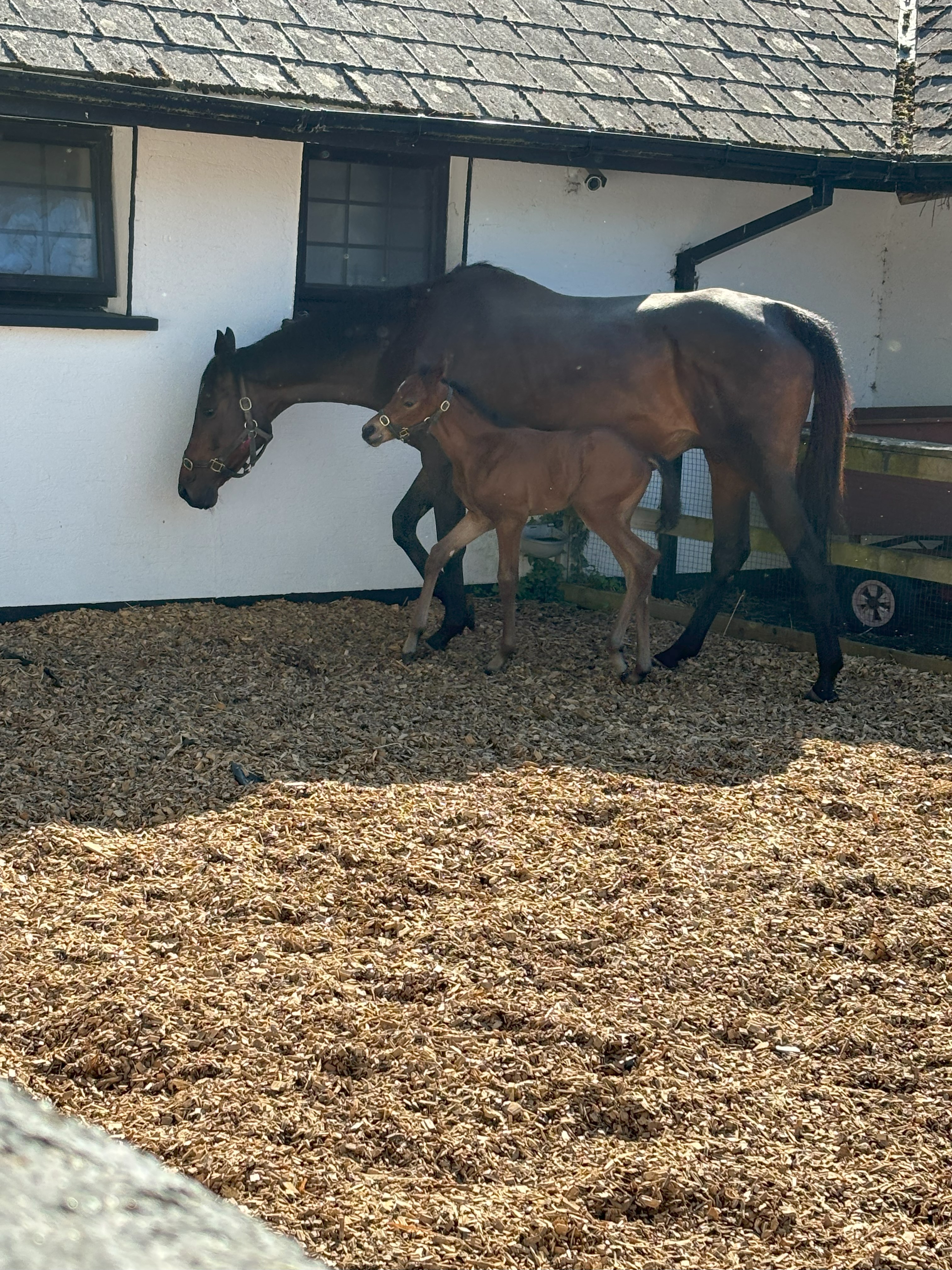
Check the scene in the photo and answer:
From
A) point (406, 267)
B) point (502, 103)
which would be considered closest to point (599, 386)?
→ point (502, 103)

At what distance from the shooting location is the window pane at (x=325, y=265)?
831 cm

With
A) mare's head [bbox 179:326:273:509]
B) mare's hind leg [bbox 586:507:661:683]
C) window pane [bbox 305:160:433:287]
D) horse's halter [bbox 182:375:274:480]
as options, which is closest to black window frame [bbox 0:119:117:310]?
mare's head [bbox 179:326:273:509]

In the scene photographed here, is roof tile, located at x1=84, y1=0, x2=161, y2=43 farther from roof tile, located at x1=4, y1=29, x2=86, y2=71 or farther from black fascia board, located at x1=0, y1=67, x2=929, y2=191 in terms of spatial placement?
black fascia board, located at x1=0, y1=67, x2=929, y2=191

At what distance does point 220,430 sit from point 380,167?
79.0 inches

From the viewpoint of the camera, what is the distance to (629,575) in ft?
23.7

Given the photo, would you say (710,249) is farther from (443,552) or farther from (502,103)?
(443,552)

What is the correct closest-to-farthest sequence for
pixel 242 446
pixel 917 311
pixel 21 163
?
pixel 21 163 → pixel 242 446 → pixel 917 311

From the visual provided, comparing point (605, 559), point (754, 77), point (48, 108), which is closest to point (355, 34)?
point (48, 108)

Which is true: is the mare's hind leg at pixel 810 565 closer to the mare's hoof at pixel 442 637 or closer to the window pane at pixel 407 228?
the mare's hoof at pixel 442 637

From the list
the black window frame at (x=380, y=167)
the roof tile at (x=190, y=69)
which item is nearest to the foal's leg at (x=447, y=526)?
the black window frame at (x=380, y=167)

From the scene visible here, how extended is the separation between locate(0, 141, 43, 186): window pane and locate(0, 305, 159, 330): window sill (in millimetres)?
648

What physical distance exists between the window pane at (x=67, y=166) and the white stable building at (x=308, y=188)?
1 centimetres

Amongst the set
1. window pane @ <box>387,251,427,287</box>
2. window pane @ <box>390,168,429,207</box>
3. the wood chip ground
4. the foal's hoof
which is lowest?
the wood chip ground

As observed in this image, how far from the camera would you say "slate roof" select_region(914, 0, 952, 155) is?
8875 mm
